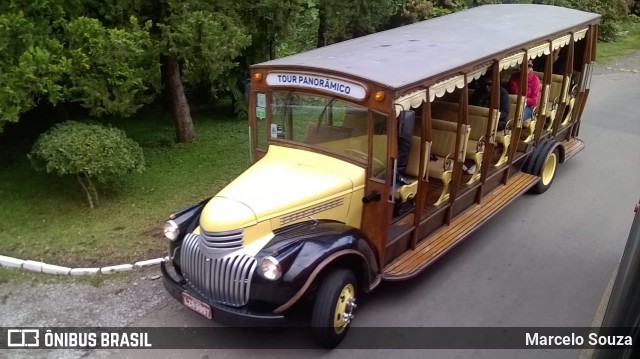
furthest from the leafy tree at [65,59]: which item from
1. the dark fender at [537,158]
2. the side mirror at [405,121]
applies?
the dark fender at [537,158]

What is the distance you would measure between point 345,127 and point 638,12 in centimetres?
2477

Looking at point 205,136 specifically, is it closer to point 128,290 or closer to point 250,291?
point 128,290

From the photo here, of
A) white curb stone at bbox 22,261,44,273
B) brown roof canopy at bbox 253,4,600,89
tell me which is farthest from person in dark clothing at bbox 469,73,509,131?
white curb stone at bbox 22,261,44,273

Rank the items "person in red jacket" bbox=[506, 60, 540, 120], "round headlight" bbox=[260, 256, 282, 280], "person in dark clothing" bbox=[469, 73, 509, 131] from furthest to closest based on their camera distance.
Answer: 1. "person in red jacket" bbox=[506, 60, 540, 120]
2. "person in dark clothing" bbox=[469, 73, 509, 131]
3. "round headlight" bbox=[260, 256, 282, 280]

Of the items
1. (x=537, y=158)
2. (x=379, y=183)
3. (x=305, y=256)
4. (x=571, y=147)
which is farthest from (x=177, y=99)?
(x=571, y=147)

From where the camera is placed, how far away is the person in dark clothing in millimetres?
7449

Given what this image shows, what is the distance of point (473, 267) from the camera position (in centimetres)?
668

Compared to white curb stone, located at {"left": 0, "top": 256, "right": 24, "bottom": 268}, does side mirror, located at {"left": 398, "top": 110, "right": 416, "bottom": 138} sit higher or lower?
higher

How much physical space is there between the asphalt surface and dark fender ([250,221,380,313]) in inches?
24.4

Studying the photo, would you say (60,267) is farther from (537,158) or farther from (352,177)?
(537,158)

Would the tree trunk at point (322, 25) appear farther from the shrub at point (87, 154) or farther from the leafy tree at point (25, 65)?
the leafy tree at point (25, 65)

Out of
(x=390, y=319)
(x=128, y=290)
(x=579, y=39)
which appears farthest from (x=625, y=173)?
(x=128, y=290)

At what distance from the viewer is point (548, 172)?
8812mm

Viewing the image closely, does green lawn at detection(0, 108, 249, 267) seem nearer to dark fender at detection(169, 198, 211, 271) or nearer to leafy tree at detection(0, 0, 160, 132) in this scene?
leafy tree at detection(0, 0, 160, 132)
